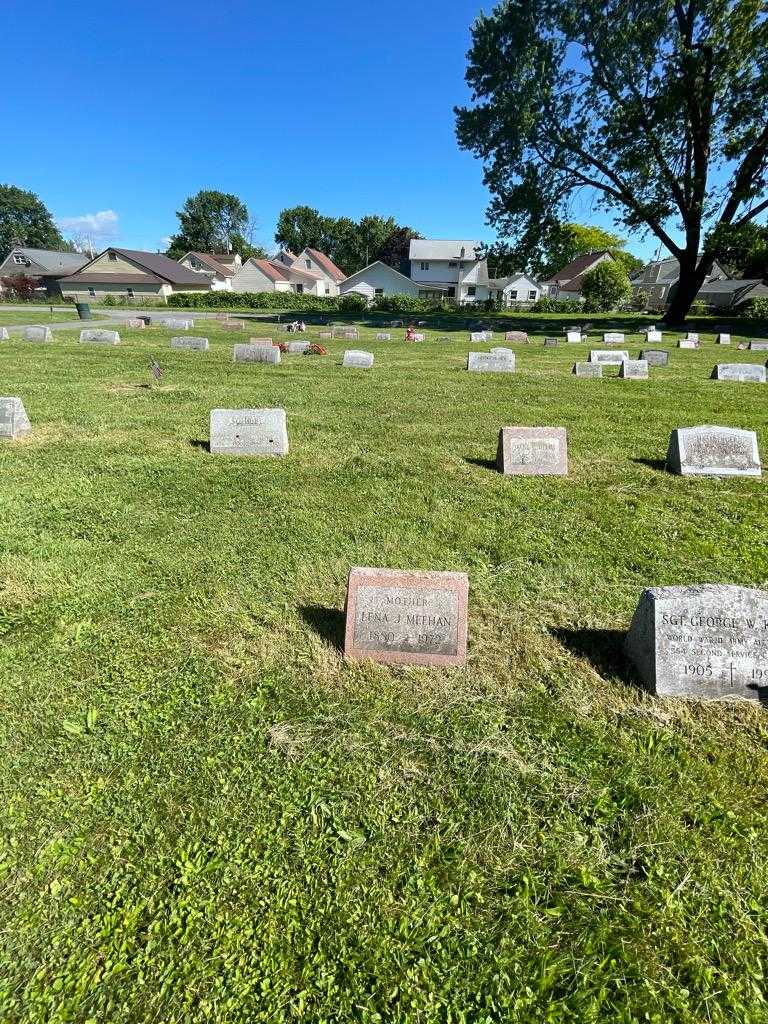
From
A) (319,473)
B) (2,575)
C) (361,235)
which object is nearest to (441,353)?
(319,473)

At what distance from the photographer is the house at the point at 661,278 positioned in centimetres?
6756

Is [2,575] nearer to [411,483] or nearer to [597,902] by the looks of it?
[411,483]

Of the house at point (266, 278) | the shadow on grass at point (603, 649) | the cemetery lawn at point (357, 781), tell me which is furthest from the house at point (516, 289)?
the shadow on grass at point (603, 649)

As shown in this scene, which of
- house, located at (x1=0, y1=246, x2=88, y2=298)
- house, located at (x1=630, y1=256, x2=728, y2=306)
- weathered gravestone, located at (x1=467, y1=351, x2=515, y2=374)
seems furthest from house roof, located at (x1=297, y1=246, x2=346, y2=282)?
weathered gravestone, located at (x1=467, y1=351, x2=515, y2=374)

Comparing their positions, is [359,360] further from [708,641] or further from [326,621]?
[708,641]

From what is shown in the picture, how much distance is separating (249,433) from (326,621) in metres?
4.27

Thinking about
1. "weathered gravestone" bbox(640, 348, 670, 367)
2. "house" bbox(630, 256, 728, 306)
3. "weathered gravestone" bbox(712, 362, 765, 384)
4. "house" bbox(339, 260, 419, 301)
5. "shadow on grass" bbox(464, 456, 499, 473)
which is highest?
"house" bbox(630, 256, 728, 306)

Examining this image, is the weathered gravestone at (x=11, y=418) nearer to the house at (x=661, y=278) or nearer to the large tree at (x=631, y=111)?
the large tree at (x=631, y=111)

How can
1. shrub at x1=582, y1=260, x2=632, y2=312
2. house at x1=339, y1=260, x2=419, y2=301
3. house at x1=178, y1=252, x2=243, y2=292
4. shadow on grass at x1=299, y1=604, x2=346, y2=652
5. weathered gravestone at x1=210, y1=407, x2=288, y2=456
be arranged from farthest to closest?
house at x1=178, y1=252, x2=243, y2=292, house at x1=339, y1=260, x2=419, y2=301, shrub at x1=582, y1=260, x2=632, y2=312, weathered gravestone at x1=210, y1=407, x2=288, y2=456, shadow on grass at x1=299, y1=604, x2=346, y2=652

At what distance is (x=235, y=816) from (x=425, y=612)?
150 centimetres

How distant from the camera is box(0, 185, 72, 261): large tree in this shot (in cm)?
10025

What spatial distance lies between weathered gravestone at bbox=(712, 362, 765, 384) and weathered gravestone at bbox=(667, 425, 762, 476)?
9.15m

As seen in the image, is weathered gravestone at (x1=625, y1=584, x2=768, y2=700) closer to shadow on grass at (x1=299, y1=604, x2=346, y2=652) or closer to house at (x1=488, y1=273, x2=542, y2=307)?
shadow on grass at (x1=299, y1=604, x2=346, y2=652)

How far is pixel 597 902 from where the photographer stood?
2.09m
